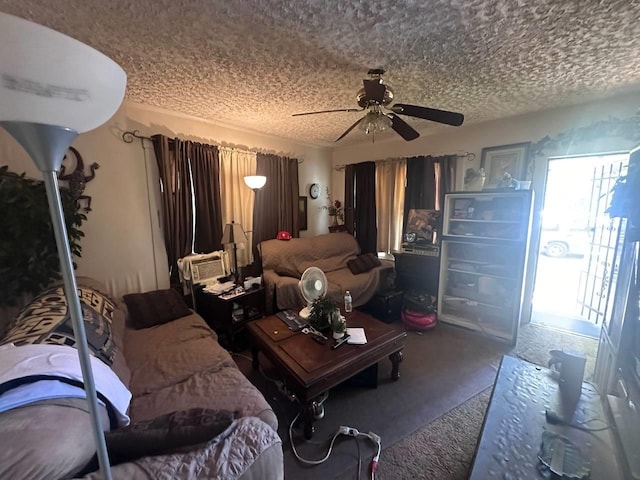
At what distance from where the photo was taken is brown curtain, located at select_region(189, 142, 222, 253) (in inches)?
113

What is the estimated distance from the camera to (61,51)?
469 millimetres

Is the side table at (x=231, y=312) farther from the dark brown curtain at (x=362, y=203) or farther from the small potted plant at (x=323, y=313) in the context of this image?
the dark brown curtain at (x=362, y=203)

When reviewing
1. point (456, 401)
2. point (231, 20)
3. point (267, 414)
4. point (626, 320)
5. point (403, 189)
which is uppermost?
point (231, 20)

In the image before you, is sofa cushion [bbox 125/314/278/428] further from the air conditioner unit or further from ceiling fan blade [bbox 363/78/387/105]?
ceiling fan blade [bbox 363/78/387/105]

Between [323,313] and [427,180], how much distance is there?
249 cm

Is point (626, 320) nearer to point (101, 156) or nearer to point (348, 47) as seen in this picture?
point (348, 47)

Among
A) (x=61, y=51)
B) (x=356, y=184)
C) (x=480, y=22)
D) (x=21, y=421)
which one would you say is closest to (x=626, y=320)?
(x=480, y=22)

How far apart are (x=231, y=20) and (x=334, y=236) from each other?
9.91 ft

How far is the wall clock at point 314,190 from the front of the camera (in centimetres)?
428

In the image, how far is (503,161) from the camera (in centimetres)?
305

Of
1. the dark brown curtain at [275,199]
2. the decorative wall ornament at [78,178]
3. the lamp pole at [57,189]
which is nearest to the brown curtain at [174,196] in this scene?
the decorative wall ornament at [78,178]

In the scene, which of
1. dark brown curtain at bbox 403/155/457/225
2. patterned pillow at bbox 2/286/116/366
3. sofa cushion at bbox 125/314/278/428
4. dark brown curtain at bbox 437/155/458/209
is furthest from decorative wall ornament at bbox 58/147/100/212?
dark brown curtain at bbox 437/155/458/209

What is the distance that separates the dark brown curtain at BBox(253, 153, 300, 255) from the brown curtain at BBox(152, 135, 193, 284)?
88 cm

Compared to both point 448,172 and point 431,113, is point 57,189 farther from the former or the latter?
point 448,172
